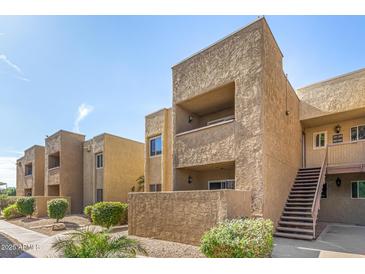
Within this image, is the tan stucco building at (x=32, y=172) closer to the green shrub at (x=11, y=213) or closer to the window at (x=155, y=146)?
the green shrub at (x=11, y=213)

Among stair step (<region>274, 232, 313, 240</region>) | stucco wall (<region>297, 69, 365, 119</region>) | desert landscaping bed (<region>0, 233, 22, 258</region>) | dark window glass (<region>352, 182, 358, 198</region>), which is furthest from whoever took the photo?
→ dark window glass (<region>352, 182, 358, 198</region>)

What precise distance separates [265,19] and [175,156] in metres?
7.51

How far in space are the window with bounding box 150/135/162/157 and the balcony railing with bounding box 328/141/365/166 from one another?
9.81 m

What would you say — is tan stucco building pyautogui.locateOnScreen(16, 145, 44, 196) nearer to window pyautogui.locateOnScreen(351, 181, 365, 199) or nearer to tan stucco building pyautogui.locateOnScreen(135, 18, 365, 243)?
tan stucco building pyautogui.locateOnScreen(135, 18, 365, 243)

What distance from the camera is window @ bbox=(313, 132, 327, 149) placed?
48.7ft

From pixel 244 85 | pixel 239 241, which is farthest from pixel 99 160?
pixel 239 241

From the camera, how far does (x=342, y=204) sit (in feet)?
44.4

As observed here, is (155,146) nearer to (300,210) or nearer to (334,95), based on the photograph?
(300,210)

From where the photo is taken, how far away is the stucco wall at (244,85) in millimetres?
9750

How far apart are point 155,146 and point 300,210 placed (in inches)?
364

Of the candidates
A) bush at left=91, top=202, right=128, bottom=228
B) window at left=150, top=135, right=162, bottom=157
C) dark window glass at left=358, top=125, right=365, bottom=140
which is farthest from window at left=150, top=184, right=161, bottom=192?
dark window glass at left=358, top=125, right=365, bottom=140

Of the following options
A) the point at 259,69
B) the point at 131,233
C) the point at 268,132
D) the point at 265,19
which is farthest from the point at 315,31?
the point at 131,233

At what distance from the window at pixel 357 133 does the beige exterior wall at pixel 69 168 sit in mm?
21656

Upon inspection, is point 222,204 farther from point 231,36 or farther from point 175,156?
point 231,36
